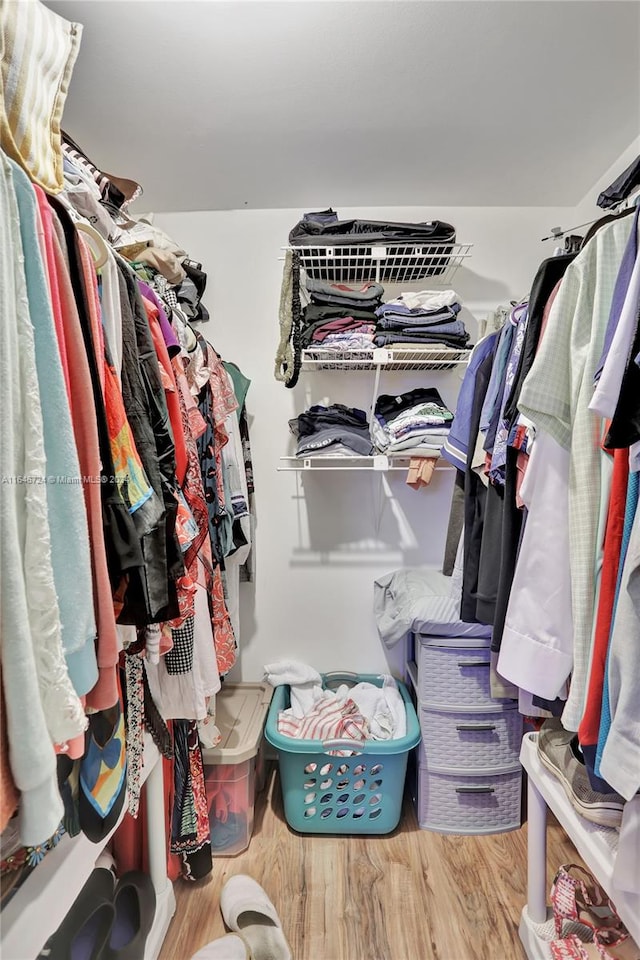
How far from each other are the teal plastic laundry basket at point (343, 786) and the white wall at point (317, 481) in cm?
47

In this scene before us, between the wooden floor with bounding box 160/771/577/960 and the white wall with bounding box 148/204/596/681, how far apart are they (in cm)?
63

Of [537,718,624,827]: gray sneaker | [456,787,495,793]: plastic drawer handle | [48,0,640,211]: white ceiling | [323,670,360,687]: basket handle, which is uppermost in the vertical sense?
[48,0,640,211]: white ceiling

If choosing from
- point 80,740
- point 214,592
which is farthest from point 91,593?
point 214,592

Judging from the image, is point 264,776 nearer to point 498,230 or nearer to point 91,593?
point 91,593

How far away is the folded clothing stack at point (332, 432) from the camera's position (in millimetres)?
1796

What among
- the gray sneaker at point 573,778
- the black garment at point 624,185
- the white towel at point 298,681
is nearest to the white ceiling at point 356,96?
the black garment at point 624,185

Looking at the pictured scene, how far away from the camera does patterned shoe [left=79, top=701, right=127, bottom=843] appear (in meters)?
0.84

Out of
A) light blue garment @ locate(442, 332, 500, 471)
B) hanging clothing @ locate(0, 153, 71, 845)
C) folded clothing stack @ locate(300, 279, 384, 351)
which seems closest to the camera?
hanging clothing @ locate(0, 153, 71, 845)

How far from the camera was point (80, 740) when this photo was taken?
0.69 meters

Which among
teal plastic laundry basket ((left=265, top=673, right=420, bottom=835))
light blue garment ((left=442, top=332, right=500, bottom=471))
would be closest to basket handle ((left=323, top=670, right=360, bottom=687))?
teal plastic laundry basket ((left=265, top=673, right=420, bottom=835))

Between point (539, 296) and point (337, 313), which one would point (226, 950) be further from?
point (337, 313)

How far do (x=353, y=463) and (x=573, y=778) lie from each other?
1.31m

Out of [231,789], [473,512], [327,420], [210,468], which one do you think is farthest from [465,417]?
[231,789]

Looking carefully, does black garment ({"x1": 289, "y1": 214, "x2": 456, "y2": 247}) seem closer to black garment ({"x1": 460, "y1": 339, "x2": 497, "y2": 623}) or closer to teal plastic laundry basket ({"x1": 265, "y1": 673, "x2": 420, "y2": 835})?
black garment ({"x1": 460, "y1": 339, "x2": 497, "y2": 623})
